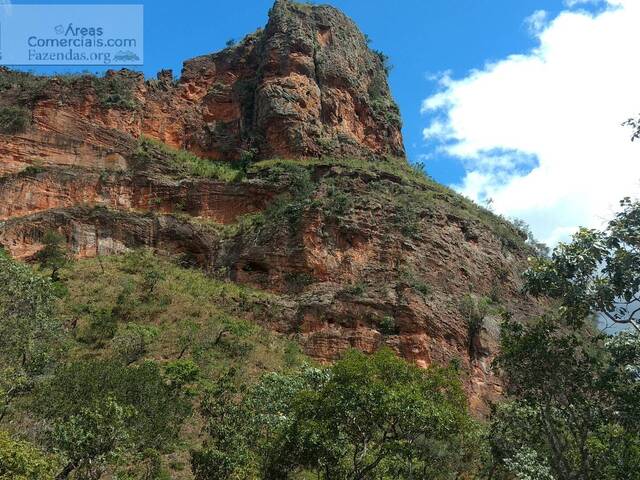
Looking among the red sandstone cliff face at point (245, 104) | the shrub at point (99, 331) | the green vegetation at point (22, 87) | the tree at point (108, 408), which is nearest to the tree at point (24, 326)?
the tree at point (108, 408)

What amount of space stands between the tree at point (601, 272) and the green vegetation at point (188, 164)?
33832 mm

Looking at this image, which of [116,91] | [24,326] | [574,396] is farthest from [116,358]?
[116,91]

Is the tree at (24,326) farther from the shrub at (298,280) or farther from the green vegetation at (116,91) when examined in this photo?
the green vegetation at (116,91)

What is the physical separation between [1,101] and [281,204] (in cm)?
2085

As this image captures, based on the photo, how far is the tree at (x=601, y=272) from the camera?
411 inches

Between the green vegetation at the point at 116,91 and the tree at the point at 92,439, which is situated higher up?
the green vegetation at the point at 116,91

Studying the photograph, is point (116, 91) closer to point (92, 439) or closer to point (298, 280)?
point (298, 280)

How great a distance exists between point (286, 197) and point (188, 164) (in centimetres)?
920

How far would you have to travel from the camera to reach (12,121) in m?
40.0

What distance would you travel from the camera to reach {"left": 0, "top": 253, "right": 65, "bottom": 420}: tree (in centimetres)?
1819

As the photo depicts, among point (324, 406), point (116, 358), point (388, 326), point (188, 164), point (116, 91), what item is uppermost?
point (116, 91)

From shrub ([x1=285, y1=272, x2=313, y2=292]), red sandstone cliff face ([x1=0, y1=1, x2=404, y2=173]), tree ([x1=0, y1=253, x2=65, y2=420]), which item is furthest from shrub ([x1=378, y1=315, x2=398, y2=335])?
red sandstone cliff face ([x1=0, y1=1, x2=404, y2=173])

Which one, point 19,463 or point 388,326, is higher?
point 388,326

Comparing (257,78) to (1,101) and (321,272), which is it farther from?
(321,272)
